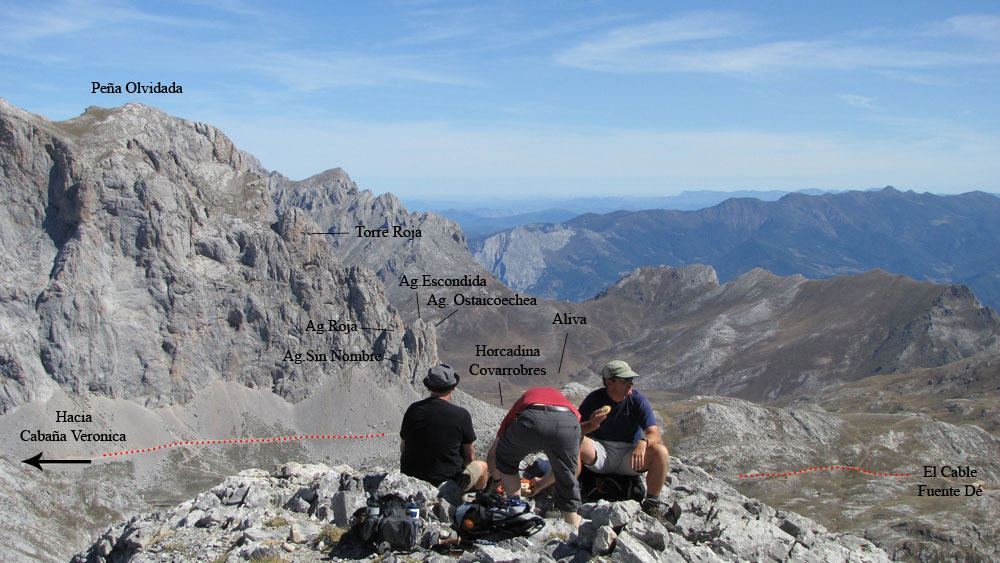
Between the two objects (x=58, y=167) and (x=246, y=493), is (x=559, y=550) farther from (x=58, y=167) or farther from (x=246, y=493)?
(x=58, y=167)

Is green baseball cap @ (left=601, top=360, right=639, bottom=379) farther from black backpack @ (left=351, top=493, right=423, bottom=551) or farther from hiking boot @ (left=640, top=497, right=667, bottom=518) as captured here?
black backpack @ (left=351, top=493, right=423, bottom=551)

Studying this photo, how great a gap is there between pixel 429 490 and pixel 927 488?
154181 mm

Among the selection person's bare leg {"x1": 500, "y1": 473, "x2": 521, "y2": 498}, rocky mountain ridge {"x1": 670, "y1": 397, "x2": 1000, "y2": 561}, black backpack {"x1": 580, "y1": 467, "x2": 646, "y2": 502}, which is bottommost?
rocky mountain ridge {"x1": 670, "y1": 397, "x2": 1000, "y2": 561}

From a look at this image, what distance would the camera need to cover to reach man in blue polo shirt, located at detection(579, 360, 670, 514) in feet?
75.2

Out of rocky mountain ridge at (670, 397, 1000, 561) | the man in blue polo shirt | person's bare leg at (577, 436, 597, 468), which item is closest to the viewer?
person's bare leg at (577, 436, 597, 468)

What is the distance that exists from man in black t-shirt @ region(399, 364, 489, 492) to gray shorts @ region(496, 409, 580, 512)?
140cm

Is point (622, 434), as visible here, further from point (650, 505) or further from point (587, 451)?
point (650, 505)

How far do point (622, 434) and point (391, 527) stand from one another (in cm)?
806

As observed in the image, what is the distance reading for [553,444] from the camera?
830 inches

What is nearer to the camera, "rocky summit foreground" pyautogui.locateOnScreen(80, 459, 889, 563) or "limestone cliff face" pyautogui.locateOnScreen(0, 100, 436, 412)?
"rocky summit foreground" pyautogui.locateOnScreen(80, 459, 889, 563)

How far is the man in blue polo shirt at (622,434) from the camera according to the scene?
22.9m

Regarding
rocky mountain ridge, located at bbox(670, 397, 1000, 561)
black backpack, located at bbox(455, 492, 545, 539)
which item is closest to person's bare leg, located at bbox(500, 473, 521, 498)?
black backpack, located at bbox(455, 492, 545, 539)

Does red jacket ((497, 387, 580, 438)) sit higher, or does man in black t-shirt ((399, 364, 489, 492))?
red jacket ((497, 387, 580, 438))

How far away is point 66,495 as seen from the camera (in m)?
143
